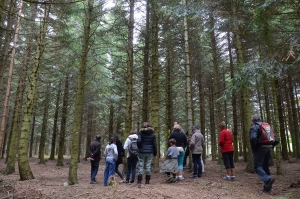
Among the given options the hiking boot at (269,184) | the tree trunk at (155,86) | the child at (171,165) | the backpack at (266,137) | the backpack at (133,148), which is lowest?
the hiking boot at (269,184)

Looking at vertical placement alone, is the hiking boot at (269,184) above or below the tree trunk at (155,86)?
below

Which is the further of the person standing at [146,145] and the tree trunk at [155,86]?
the tree trunk at [155,86]

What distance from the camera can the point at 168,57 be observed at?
14.2m

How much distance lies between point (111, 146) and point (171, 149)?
2408mm

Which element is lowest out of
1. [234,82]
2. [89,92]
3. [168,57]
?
[234,82]

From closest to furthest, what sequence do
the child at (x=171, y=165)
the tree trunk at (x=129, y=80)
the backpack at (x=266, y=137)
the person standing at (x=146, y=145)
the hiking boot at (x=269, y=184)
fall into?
the hiking boot at (x=269, y=184) → the backpack at (x=266, y=137) → the person standing at (x=146, y=145) → the child at (x=171, y=165) → the tree trunk at (x=129, y=80)

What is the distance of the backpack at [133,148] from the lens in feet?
25.3

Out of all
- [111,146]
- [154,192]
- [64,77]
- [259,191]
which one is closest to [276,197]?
[259,191]

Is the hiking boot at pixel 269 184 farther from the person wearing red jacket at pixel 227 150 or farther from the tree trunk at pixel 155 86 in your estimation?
the tree trunk at pixel 155 86

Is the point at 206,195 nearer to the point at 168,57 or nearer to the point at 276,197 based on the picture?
the point at 276,197

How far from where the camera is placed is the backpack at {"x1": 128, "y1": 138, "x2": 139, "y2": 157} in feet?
25.3

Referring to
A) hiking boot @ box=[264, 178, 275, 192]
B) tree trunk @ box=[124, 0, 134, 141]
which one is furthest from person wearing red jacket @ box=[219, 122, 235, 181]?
tree trunk @ box=[124, 0, 134, 141]

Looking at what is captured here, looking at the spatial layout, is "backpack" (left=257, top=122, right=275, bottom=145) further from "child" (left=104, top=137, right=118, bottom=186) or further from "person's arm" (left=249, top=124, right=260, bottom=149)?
"child" (left=104, top=137, right=118, bottom=186)

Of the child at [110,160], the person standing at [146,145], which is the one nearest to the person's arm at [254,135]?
the person standing at [146,145]
